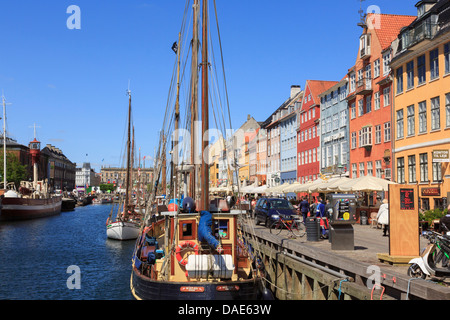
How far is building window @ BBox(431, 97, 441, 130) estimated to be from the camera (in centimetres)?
3459

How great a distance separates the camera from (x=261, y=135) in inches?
3861

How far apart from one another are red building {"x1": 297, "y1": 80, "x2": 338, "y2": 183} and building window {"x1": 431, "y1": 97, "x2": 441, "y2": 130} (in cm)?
2860

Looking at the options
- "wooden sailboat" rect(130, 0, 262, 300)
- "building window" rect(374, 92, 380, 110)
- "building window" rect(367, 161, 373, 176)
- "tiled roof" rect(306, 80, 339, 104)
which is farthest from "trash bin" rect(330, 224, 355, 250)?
"tiled roof" rect(306, 80, 339, 104)

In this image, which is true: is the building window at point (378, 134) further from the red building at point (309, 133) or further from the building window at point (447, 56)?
the red building at point (309, 133)

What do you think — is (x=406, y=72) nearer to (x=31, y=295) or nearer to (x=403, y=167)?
(x=403, y=167)

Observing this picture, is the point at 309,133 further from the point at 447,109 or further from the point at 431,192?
the point at 447,109

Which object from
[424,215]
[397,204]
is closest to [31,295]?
[397,204]

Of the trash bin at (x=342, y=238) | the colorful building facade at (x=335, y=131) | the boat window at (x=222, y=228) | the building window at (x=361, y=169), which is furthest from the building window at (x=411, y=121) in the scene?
the boat window at (x=222, y=228)

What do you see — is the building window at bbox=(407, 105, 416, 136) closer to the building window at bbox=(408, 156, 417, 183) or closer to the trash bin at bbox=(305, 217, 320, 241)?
the building window at bbox=(408, 156, 417, 183)

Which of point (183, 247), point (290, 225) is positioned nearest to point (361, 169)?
point (290, 225)

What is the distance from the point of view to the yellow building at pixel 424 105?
33531 millimetres

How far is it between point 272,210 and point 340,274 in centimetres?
1555

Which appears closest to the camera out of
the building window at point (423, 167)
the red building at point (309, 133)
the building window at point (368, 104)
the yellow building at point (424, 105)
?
the yellow building at point (424, 105)

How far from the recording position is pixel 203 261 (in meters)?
12.7
